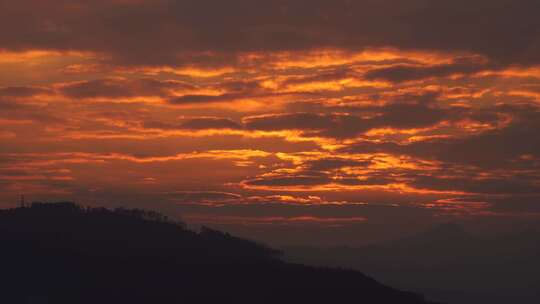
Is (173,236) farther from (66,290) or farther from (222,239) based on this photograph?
(66,290)

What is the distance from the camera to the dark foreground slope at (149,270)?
127188 mm

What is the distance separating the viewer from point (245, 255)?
6368 inches

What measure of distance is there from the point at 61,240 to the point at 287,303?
43.9m

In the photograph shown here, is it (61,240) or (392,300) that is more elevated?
(61,240)

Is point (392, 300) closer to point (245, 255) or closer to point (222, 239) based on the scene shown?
point (245, 255)

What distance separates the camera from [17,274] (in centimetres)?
12662

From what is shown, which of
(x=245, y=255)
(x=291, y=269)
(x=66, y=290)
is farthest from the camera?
(x=245, y=255)

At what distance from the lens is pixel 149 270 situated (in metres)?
142

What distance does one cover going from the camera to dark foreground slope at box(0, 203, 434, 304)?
127188 mm

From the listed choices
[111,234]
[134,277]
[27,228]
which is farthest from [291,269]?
[27,228]

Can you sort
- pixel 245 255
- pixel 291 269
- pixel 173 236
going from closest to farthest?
pixel 291 269 → pixel 245 255 → pixel 173 236

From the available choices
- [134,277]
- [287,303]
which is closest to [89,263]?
[134,277]

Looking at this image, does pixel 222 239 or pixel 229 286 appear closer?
pixel 229 286

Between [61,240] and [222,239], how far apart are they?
120ft
